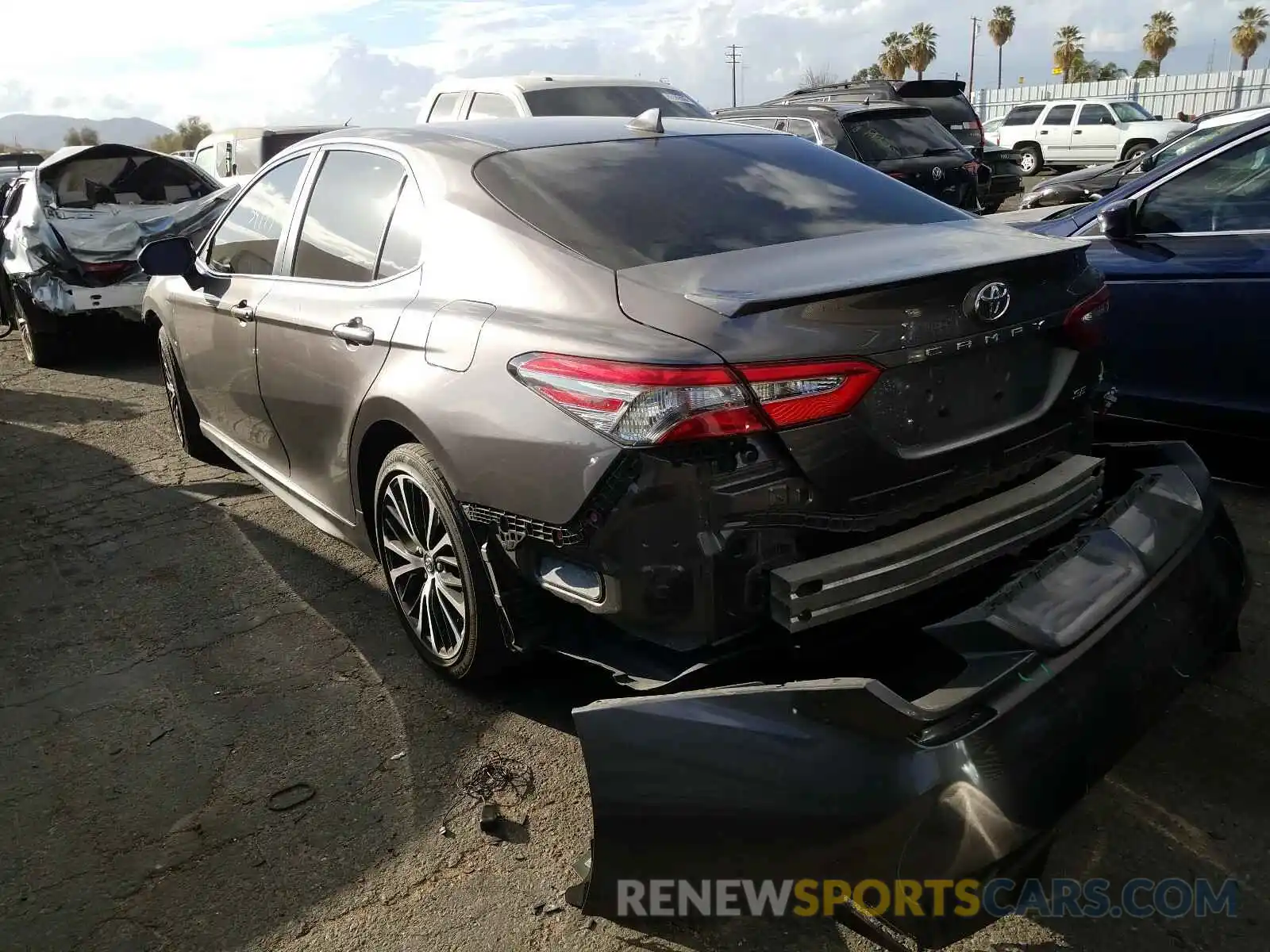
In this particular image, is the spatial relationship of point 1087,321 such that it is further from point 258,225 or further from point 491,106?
point 491,106

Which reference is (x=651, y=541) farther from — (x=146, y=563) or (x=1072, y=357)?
(x=146, y=563)

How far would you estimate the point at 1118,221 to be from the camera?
433 centimetres

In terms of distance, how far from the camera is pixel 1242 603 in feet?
8.72

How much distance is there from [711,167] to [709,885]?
80.3 inches

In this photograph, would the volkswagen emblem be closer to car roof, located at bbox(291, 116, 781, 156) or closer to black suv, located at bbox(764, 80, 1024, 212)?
car roof, located at bbox(291, 116, 781, 156)

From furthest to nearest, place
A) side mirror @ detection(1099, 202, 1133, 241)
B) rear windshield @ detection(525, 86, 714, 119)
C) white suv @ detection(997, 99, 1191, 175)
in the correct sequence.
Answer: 1. white suv @ detection(997, 99, 1191, 175)
2. rear windshield @ detection(525, 86, 714, 119)
3. side mirror @ detection(1099, 202, 1133, 241)

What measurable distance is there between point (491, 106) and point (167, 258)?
17.8 feet

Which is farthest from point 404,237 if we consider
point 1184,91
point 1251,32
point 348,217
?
point 1251,32

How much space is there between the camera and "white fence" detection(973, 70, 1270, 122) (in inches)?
1380

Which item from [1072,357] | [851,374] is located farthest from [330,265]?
[1072,357]

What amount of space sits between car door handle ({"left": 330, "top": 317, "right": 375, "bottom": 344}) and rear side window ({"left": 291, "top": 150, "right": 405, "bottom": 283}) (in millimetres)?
165

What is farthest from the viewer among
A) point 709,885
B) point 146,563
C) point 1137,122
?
point 1137,122

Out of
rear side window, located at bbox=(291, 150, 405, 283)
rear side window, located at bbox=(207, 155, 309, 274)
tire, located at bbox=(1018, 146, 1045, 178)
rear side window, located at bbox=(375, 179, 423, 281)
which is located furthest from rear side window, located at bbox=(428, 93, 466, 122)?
tire, located at bbox=(1018, 146, 1045, 178)

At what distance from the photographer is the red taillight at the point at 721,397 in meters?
2.10
